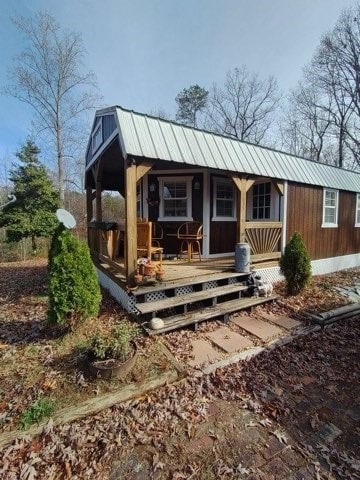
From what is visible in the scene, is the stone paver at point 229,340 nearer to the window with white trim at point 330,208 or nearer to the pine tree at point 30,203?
the window with white trim at point 330,208

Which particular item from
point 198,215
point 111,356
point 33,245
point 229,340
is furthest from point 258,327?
point 33,245

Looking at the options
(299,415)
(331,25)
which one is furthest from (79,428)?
(331,25)

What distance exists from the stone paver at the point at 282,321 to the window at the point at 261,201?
3.45 metres

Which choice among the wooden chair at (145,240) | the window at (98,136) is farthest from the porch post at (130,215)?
the window at (98,136)

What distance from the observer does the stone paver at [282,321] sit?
4.20 meters

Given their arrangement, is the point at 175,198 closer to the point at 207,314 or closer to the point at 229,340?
the point at 207,314

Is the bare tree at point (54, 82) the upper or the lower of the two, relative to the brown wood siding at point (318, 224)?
upper

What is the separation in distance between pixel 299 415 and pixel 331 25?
2227 cm

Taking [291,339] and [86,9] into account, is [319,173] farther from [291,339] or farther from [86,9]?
[86,9]

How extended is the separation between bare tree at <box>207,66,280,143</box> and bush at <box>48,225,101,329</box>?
70.4ft

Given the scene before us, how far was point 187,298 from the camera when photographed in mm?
4293

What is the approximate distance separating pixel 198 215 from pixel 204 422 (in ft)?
17.2

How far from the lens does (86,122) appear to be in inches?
579

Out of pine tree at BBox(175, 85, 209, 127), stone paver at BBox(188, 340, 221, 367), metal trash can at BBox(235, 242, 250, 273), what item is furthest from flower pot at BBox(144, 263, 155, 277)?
pine tree at BBox(175, 85, 209, 127)
